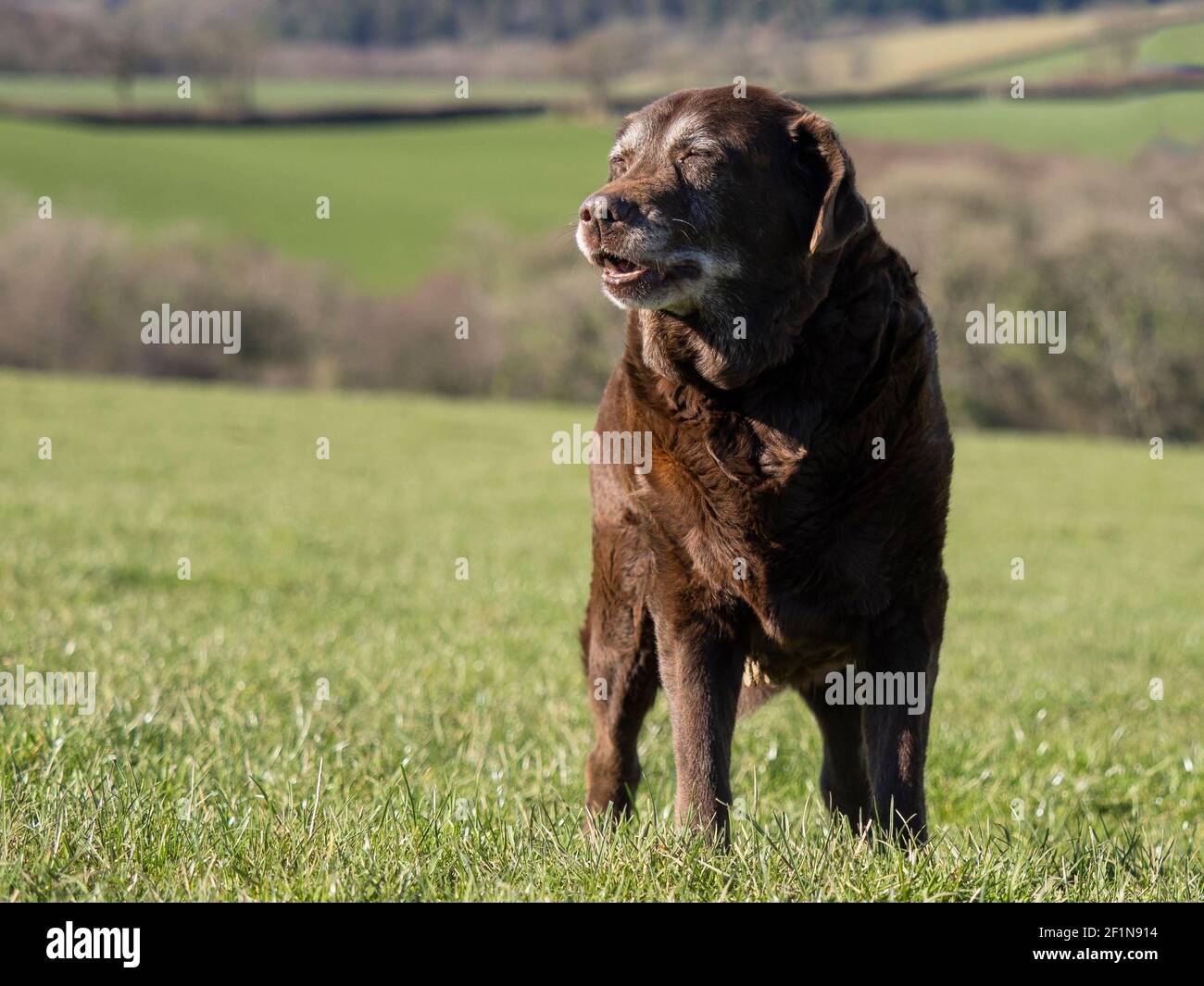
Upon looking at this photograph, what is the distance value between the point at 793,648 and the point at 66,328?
133ft

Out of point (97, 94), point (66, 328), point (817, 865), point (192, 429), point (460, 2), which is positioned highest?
point (460, 2)

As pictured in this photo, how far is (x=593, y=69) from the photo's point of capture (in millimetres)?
50562

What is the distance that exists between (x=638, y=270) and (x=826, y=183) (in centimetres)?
61

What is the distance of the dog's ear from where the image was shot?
3.41 m

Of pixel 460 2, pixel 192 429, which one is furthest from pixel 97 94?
pixel 192 429

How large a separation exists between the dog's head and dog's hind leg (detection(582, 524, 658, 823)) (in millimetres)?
632

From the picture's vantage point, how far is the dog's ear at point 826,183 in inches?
134

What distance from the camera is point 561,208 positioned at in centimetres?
5697

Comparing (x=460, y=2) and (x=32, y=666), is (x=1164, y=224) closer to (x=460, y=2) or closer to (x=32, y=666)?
(x=32, y=666)

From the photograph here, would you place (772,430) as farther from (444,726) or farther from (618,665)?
(444,726)
